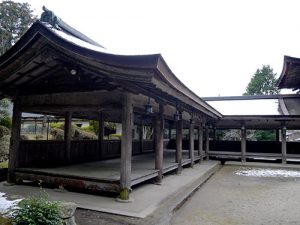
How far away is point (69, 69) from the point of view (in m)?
6.69

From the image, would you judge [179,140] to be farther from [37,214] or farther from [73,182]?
[37,214]

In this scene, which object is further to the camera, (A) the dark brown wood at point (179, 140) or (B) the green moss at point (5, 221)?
(A) the dark brown wood at point (179, 140)

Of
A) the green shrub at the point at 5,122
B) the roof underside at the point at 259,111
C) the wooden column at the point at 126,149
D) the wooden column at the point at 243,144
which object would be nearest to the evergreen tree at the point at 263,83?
the roof underside at the point at 259,111

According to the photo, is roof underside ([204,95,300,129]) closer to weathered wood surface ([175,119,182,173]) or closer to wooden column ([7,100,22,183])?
weathered wood surface ([175,119,182,173])

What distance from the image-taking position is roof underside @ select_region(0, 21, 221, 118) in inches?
216

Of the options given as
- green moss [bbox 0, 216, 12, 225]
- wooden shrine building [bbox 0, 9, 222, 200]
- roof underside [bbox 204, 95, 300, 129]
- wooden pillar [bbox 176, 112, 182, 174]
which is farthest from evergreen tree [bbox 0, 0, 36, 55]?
green moss [bbox 0, 216, 12, 225]

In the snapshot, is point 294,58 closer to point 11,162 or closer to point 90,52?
point 90,52

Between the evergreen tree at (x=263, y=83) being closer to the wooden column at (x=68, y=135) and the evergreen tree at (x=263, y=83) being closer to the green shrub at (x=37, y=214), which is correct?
the wooden column at (x=68, y=135)

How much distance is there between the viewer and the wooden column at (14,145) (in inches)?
307

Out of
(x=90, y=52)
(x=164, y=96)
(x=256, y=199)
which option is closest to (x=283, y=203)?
(x=256, y=199)

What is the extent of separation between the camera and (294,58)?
39.6 feet

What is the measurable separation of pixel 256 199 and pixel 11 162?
22.6 ft

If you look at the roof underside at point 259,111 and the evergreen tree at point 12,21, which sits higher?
the evergreen tree at point 12,21

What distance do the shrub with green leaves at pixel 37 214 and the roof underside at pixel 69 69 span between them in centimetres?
282
